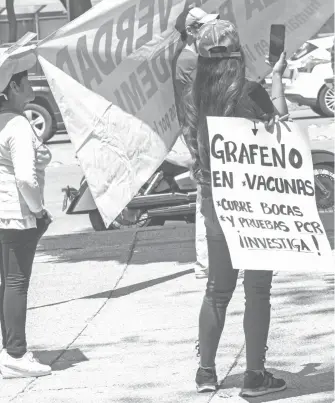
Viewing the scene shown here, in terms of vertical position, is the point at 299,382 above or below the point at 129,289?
above

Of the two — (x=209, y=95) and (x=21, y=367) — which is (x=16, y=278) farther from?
(x=209, y=95)

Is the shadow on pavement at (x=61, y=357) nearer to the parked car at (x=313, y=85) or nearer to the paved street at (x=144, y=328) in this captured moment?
the paved street at (x=144, y=328)

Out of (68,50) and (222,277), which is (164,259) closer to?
(68,50)

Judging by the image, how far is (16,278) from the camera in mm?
6164

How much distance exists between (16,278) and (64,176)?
10610 mm

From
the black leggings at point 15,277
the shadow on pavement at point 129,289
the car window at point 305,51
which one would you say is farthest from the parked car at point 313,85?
the black leggings at point 15,277

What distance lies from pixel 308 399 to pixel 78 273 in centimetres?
386

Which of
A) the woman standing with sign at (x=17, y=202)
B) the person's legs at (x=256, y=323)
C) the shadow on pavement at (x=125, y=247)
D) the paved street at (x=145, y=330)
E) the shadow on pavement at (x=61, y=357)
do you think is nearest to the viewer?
the person's legs at (x=256, y=323)

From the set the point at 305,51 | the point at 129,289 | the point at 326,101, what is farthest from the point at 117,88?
the point at 305,51

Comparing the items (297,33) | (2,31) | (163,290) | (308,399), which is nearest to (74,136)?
(163,290)

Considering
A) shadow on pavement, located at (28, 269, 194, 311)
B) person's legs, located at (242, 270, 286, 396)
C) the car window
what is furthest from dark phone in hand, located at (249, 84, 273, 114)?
the car window

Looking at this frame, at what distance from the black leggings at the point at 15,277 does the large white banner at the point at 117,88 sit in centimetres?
125

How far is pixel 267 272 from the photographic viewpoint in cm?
544

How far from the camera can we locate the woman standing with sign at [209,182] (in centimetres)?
532
